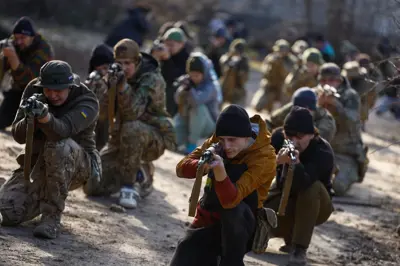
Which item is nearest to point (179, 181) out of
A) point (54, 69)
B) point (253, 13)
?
point (54, 69)

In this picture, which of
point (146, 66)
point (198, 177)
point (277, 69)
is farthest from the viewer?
point (277, 69)

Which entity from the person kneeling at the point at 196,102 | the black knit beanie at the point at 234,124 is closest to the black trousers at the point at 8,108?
the person kneeling at the point at 196,102

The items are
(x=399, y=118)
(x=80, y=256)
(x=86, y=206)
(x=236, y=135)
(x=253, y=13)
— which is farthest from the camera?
(x=253, y=13)

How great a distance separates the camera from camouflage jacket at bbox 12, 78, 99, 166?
21.4 ft

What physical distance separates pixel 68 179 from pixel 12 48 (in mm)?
3351

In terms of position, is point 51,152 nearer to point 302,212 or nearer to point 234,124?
point 234,124

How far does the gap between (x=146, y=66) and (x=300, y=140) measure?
73.9 inches

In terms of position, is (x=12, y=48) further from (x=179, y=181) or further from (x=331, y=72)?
(x=331, y=72)

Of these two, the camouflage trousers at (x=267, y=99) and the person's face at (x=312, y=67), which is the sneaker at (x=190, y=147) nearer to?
the person's face at (x=312, y=67)

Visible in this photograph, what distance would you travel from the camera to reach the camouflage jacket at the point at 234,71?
16.2 meters

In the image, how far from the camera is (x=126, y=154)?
8281mm

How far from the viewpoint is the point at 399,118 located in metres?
21.0

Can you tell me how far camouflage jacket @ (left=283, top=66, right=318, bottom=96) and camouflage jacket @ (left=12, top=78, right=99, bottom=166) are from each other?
21.7ft

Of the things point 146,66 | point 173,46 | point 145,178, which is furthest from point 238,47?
point 146,66
